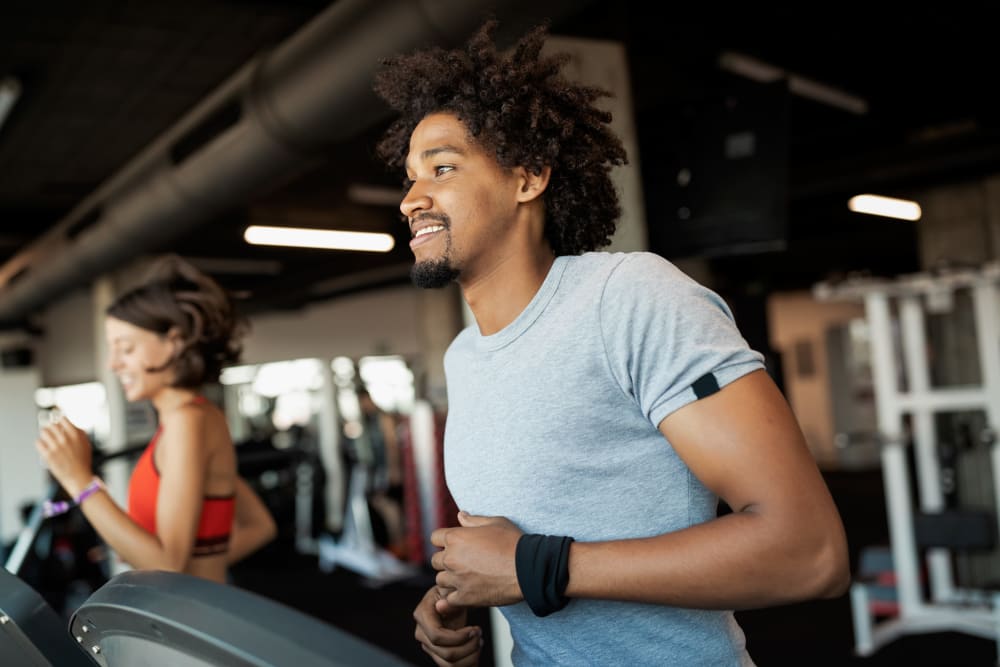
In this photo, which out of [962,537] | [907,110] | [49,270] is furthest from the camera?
[49,270]

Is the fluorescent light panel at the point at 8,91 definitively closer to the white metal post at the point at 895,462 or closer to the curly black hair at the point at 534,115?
the curly black hair at the point at 534,115

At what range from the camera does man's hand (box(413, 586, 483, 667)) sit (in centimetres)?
107

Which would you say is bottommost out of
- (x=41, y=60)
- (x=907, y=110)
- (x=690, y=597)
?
(x=690, y=597)

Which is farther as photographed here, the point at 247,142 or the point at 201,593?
the point at 247,142

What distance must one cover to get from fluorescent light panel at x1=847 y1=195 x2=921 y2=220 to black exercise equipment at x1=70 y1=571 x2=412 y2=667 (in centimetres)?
826

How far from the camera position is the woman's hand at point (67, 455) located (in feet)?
5.64

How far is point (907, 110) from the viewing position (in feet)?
23.3

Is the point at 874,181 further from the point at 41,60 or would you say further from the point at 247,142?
the point at 41,60

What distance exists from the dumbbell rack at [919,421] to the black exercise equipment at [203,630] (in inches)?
168

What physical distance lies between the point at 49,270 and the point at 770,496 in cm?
810

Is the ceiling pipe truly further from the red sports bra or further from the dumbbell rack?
the dumbbell rack

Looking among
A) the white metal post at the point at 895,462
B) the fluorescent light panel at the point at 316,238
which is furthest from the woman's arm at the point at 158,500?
the fluorescent light panel at the point at 316,238

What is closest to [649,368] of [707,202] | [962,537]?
[707,202]

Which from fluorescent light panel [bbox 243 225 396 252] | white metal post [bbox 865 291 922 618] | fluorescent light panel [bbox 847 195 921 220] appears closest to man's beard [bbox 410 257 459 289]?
white metal post [bbox 865 291 922 618]
